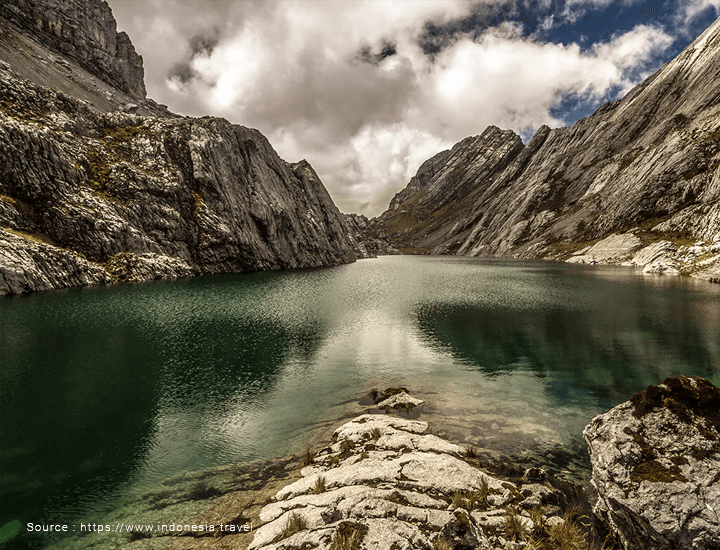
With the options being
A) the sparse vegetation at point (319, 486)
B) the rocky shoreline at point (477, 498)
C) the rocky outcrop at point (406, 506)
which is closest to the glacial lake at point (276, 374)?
the rocky shoreline at point (477, 498)

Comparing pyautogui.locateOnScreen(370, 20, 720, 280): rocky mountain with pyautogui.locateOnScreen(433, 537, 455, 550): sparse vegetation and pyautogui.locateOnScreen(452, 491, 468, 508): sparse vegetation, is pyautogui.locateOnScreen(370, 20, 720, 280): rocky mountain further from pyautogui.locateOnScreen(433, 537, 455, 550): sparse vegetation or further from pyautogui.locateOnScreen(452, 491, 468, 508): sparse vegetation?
pyautogui.locateOnScreen(433, 537, 455, 550): sparse vegetation

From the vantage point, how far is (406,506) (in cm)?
1088

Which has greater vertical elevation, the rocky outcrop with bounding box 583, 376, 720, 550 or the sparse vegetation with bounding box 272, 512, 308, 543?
the rocky outcrop with bounding box 583, 376, 720, 550

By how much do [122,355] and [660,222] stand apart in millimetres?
164529

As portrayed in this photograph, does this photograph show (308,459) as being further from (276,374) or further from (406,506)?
(276,374)

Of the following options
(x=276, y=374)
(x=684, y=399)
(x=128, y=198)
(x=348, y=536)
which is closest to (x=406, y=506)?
(x=348, y=536)

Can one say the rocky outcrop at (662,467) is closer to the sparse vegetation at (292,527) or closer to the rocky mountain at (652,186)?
the sparse vegetation at (292,527)

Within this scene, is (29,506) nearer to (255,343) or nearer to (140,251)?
(255,343)

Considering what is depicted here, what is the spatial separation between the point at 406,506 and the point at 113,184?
109m

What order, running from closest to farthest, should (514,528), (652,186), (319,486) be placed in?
(514,528) < (319,486) < (652,186)

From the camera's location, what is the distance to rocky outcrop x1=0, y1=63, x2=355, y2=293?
7112cm

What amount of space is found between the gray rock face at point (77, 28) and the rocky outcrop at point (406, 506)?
209m

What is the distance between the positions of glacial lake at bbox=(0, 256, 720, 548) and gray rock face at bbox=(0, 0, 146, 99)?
159197 millimetres

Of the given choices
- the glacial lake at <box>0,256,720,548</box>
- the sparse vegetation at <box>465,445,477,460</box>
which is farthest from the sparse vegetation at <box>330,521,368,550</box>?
the glacial lake at <box>0,256,720,548</box>
